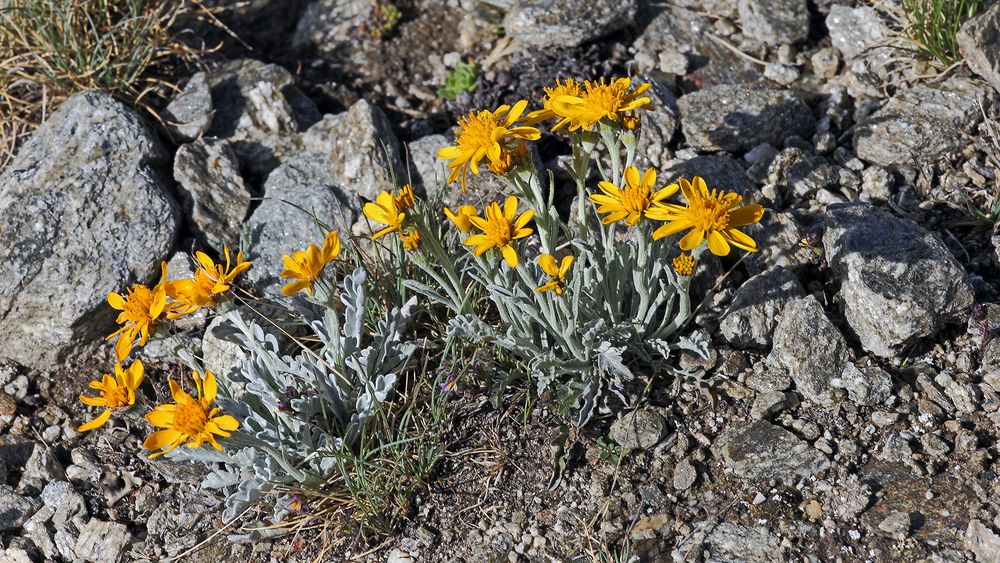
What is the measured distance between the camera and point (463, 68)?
15.8ft

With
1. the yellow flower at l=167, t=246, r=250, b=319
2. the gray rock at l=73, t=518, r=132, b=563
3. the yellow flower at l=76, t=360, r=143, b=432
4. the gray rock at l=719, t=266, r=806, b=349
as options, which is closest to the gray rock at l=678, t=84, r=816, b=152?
the gray rock at l=719, t=266, r=806, b=349

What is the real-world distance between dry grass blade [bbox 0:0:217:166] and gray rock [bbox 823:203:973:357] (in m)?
3.43

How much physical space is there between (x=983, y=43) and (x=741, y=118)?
1154 mm

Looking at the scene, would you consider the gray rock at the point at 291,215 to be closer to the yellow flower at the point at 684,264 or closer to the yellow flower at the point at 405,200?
the yellow flower at the point at 405,200

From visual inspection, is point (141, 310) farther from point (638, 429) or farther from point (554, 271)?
point (638, 429)

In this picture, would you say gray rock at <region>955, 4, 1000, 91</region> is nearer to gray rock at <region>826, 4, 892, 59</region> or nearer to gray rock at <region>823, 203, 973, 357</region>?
gray rock at <region>826, 4, 892, 59</region>

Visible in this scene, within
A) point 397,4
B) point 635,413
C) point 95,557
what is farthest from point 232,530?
point 397,4

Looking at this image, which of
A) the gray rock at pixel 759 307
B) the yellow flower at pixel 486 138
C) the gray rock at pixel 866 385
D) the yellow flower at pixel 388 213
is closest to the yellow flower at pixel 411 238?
the yellow flower at pixel 388 213

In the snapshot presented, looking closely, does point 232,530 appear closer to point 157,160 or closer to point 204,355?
point 204,355

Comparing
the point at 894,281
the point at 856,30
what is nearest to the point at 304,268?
the point at 894,281

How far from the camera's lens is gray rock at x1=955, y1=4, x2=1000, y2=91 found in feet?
13.6

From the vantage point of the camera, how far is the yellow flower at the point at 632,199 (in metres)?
2.90

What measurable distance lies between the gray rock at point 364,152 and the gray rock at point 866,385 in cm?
217

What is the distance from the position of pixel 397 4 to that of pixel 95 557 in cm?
340
